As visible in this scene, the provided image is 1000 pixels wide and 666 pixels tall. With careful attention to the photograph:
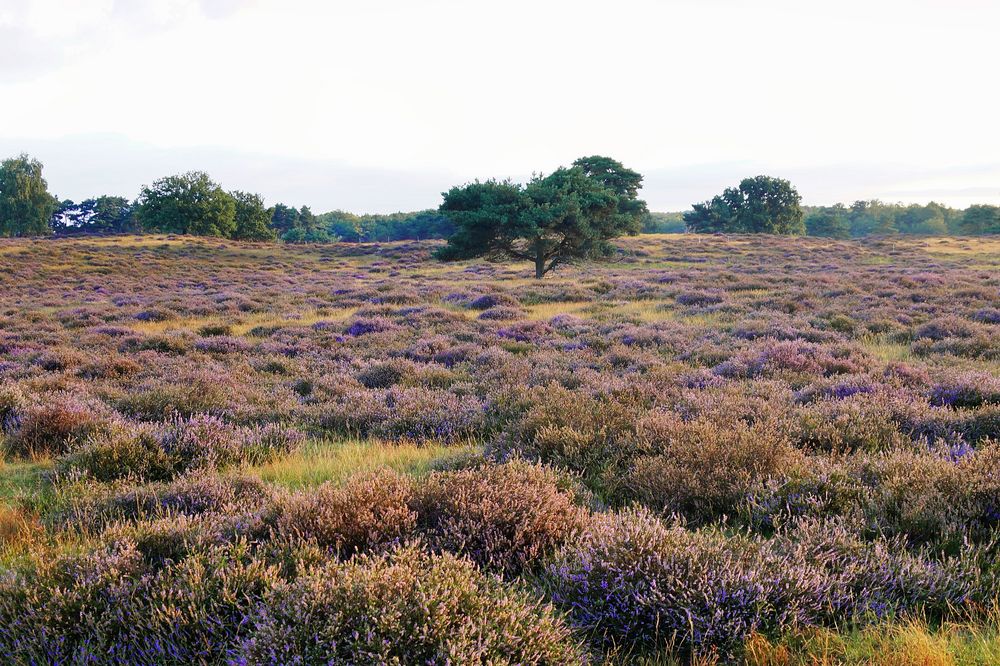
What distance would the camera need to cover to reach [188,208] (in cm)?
8312

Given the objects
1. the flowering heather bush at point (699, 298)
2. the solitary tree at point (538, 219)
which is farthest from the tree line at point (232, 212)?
the flowering heather bush at point (699, 298)

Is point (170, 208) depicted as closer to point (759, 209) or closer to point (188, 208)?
point (188, 208)

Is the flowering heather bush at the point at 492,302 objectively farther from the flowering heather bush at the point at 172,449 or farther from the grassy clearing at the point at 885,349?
the flowering heather bush at the point at 172,449

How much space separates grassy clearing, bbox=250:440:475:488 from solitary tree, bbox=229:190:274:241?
9209 cm

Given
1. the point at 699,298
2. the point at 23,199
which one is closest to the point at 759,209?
the point at 699,298

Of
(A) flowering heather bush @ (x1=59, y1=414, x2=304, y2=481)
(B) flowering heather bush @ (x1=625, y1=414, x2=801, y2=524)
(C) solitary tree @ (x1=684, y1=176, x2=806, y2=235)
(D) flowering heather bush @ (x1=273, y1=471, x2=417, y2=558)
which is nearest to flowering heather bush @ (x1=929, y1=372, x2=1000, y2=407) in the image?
(B) flowering heather bush @ (x1=625, y1=414, x2=801, y2=524)

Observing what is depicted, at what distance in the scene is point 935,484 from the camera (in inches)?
146

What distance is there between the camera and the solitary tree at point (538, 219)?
28281 millimetres

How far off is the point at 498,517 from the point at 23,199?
368 ft

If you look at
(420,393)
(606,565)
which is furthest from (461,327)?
(606,565)

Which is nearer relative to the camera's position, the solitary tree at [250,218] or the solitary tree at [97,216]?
the solitary tree at [250,218]

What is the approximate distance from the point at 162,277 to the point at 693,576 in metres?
46.5

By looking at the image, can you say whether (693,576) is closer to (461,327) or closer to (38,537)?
(38,537)

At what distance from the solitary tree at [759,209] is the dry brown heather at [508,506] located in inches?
3400
